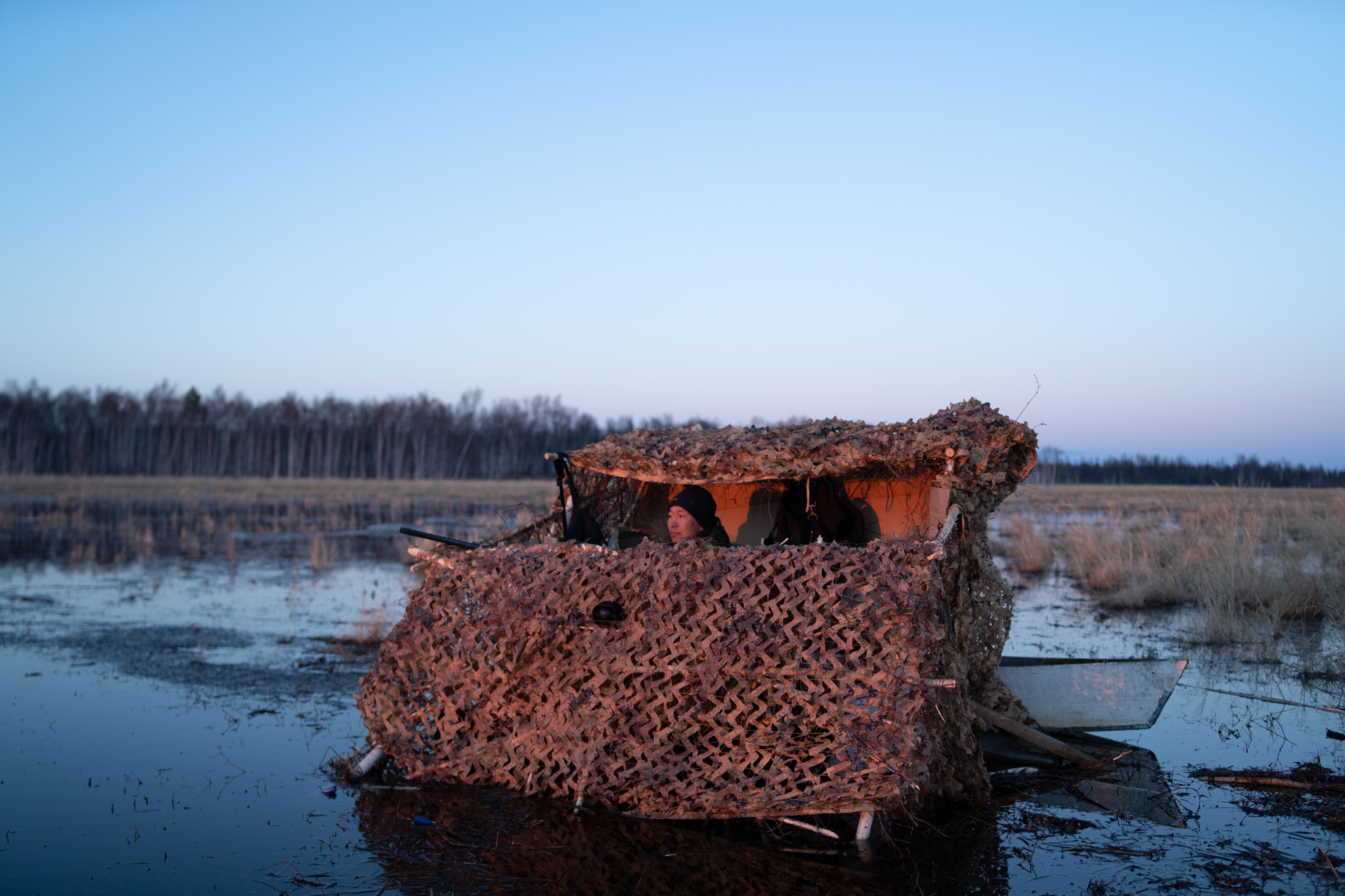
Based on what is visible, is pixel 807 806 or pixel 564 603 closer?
pixel 807 806

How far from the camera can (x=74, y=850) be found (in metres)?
4.71

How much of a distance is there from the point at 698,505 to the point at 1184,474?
5244cm

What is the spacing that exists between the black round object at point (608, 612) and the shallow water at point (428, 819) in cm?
114

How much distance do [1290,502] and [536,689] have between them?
23834mm

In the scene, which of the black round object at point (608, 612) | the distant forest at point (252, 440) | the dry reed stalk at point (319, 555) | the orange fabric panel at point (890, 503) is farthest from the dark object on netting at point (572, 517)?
the distant forest at point (252, 440)

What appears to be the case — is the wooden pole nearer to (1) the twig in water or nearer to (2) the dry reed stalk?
(1) the twig in water

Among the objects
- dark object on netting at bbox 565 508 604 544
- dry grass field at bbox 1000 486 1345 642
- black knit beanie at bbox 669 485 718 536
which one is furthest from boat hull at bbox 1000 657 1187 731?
dark object on netting at bbox 565 508 604 544

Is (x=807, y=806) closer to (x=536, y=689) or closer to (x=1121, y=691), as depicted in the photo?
(x=536, y=689)

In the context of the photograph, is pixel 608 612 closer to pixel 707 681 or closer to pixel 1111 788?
pixel 707 681

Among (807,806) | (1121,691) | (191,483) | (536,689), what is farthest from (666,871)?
(191,483)

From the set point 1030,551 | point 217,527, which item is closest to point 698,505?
point 1030,551

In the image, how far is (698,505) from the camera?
254 inches

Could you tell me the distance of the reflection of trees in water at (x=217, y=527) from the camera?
1770cm

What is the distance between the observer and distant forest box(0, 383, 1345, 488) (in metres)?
63.5
